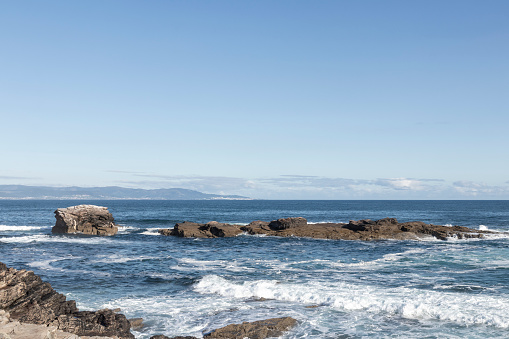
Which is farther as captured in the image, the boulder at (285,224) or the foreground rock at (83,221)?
the boulder at (285,224)

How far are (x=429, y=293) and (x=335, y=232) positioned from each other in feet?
100

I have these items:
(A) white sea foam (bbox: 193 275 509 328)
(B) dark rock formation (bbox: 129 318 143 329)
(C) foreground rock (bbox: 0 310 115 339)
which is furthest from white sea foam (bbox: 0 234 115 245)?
(C) foreground rock (bbox: 0 310 115 339)

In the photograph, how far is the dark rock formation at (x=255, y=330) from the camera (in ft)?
52.1

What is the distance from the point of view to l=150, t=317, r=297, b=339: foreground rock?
15.9m

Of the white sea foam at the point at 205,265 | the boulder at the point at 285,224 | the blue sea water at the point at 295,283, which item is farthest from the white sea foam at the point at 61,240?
the boulder at the point at 285,224

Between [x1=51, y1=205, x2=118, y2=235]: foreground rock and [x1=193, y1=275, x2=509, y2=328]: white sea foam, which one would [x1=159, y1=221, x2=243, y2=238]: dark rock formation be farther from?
[x1=193, y1=275, x2=509, y2=328]: white sea foam

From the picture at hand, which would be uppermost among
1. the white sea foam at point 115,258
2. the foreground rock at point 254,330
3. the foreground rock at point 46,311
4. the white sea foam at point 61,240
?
the foreground rock at point 46,311

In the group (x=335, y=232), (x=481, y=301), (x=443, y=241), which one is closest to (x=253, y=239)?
(x=335, y=232)

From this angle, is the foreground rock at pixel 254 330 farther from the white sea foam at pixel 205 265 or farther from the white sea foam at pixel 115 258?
the white sea foam at pixel 115 258

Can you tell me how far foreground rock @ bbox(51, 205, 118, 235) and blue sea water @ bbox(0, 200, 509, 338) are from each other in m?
9.15

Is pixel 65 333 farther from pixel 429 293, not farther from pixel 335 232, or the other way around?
pixel 335 232

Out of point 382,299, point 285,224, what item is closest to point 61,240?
point 285,224

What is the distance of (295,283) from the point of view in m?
25.4

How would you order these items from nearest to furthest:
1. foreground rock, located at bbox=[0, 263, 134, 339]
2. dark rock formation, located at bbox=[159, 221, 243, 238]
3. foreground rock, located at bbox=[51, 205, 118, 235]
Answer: foreground rock, located at bbox=[0, 263, 134, 339] → dark rock formation, located at bbox=[159, 221, 243, 238] → foreground rock, located at bbox=[51, 205, 118, 235]
